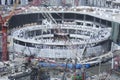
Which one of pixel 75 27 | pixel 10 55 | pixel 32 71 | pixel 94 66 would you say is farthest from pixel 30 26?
pixel 32 71

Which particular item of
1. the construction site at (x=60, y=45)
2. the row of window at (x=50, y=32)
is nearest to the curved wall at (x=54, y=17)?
the construction site at (x=60, y=45)

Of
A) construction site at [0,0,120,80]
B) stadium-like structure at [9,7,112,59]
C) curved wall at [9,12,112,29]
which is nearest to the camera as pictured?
construction site at [0,0,120,80]

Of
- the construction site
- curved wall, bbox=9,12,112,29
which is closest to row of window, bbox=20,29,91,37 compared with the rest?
the construction site

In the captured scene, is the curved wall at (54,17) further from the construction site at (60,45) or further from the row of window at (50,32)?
the row of window at (50,32)

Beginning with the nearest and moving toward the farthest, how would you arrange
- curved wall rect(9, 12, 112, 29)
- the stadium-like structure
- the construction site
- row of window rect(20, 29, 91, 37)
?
the construction site → the stadium-like structure → row of window rect(20, 29, 91, 37) → curved wall rect(9, 12, 112, 29)

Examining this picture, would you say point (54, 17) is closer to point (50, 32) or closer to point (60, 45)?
point (50, 32)

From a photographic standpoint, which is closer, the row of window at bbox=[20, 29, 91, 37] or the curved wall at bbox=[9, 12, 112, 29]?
the row of window at bbox=[20, 29, 91, 37]

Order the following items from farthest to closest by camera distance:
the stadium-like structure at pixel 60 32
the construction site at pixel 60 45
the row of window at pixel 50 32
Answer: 1. the row of window at pixel 50 32
2. the stadium-like structure at pixel 60 32
3. the construction site at pixel 60 45

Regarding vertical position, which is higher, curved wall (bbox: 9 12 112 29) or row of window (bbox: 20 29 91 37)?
curved wall (bbox: 9 12 112 29)

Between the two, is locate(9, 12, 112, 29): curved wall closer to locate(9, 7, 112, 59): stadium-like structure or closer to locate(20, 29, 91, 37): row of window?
locate(9, 7, 112, 59): stadium-like structure

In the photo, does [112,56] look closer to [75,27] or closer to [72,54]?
[72,54]

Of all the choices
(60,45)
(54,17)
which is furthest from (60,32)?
(60,45)

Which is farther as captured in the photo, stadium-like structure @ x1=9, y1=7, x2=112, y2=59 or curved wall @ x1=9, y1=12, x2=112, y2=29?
curved wall @ x1=9, y1=12, x2=112, y2=29
